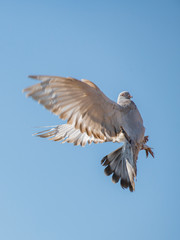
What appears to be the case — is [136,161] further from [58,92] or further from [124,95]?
[58,92]

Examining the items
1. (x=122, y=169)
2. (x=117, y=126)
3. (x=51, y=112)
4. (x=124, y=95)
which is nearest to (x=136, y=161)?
(x=122, y=169)

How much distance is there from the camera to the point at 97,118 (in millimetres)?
6625

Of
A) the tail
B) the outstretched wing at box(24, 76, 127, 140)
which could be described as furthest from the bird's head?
the tail

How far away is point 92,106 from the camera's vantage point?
6.46m

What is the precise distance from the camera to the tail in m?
6.93

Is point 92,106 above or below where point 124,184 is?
above

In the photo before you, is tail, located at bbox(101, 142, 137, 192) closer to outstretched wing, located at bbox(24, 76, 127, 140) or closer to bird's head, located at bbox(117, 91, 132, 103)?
outstretched wing, located at bbox(24, 76, 127, 140)

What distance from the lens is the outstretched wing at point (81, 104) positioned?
5.84 meters

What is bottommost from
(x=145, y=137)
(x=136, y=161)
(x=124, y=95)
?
(x=136, y=161)

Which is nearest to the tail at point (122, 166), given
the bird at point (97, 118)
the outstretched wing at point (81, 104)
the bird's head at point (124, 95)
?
the bird at point (97, 118)

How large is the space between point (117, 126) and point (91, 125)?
1.63ft

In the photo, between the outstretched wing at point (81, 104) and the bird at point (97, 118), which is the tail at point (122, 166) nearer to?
the bird at point (97, 118)

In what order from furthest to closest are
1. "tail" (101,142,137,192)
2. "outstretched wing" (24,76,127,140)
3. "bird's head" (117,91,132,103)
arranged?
"bird's head" (117,91,132,103), "tail" (101,142,137,192), "outstretched wing" (24,76,127,140)

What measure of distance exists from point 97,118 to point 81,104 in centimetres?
43
